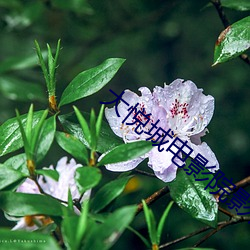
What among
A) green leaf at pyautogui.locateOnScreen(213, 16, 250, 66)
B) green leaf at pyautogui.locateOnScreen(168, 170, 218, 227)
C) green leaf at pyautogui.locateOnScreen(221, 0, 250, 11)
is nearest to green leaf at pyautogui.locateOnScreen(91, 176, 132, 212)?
green leaf at pyautogui.locateOnScreen(168, 170, 218, 227)

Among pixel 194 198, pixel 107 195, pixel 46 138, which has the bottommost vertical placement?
pixel 194 198

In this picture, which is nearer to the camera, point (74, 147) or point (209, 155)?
point (74, 147)

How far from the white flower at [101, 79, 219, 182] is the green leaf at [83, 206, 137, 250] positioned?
0.33m

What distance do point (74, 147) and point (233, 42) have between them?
13.5 inches

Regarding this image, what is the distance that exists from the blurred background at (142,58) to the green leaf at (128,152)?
1.09 meters

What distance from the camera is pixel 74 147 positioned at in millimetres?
958

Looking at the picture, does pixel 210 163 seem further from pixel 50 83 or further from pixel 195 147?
pixel 50 83

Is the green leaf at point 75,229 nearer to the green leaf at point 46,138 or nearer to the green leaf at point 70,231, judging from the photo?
the green leaf at point 70,231

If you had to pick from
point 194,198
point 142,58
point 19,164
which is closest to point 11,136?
point 19,164

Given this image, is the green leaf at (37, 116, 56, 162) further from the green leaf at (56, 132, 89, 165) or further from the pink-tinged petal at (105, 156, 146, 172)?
the pink-tinged petal at (105, 156, 146, 172)

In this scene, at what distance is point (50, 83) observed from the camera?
3.49 feet

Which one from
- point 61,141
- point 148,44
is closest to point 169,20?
point 148,44

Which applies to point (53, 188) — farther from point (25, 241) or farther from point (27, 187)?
point (25, 241)

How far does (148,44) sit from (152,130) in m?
1.76
